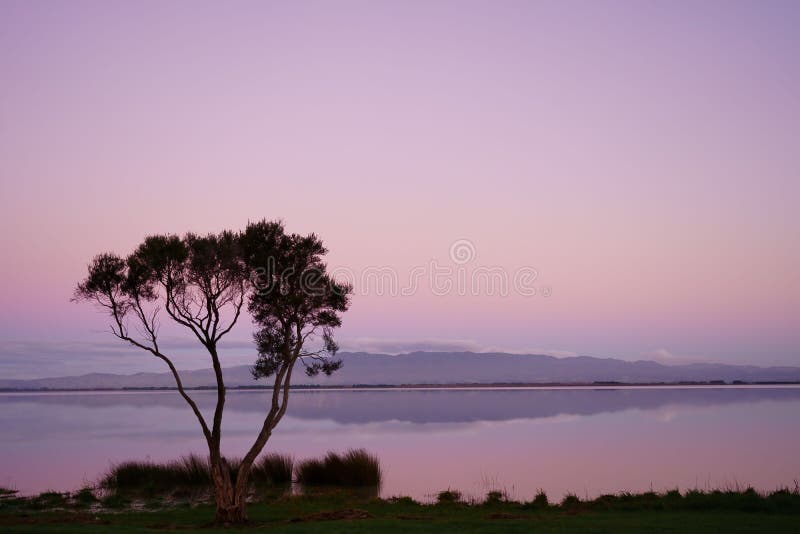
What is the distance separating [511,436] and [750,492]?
30.0 meters

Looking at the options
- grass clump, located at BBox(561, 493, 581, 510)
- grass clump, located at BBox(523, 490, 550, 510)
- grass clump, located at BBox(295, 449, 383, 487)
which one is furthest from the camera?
grass clump, located at BBox(295, 449, 383, 487)

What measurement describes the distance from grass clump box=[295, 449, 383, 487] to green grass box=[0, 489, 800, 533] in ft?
18.2

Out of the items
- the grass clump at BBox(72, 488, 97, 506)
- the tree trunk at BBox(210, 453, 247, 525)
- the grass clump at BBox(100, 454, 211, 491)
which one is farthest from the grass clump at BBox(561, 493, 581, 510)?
the grass clump at BBox(72, 488, 97, 506)

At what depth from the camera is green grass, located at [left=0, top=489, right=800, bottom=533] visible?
19.2 metres

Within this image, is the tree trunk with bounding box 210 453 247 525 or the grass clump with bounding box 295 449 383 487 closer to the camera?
the tree trunk with bounding box 210 453 247 525

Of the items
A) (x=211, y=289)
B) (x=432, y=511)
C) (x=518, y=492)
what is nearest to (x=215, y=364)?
(x=211, y=289)

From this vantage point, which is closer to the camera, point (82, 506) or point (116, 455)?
point (82, 506)

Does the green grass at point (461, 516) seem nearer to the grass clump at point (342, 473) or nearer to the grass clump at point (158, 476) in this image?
the grass clump at point (342, 473)

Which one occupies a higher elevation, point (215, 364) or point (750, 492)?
point (215, 364)

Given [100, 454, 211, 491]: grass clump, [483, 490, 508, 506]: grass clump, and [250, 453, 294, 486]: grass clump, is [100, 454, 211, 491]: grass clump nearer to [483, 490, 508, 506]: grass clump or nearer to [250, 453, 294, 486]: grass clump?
[250, 453, 294, 486]: grass clump

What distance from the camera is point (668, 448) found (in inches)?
1721

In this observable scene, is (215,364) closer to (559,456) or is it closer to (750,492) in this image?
(750,492)

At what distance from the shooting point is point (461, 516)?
898 inches

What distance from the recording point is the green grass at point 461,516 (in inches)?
755
